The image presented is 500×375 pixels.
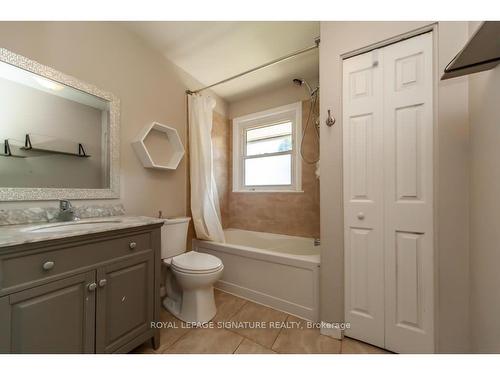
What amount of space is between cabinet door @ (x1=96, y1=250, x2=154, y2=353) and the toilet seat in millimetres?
310

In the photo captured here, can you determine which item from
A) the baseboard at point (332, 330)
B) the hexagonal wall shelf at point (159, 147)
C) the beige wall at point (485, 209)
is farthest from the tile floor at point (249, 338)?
the hexagonal wall shelf at point (159, 147)

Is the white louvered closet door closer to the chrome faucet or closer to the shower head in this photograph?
the shower head

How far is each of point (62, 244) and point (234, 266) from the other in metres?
1.35

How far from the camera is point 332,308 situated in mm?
1354

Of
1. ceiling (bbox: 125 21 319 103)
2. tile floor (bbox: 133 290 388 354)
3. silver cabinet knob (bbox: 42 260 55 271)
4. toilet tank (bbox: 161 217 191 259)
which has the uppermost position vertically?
ceiling (bbox: 125 21 319 103)

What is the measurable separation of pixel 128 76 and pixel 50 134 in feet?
2.47

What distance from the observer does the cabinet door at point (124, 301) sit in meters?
0.98

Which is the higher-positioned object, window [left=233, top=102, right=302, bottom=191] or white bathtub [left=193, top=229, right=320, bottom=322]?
window [left=233, top=102, right=302, bottom=191]

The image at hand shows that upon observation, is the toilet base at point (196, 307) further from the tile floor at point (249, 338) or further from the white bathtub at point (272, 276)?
the white bathtub at point (272, 276)

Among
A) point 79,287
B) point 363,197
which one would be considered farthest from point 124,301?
point 363,197

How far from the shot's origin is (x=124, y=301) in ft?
3.50

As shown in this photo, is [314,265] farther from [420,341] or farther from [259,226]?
[259,226]

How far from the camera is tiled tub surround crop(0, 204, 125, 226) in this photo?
1.04 m

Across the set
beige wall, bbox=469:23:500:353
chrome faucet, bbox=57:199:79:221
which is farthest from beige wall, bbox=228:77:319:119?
chrome faucet, bbox=57:199:79:221
